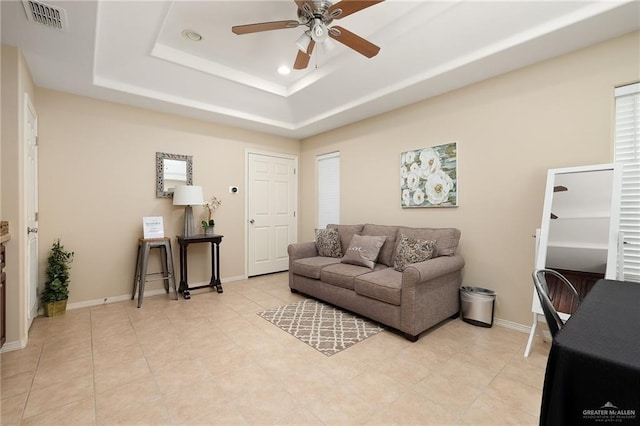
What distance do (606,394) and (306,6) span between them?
2442 millimetres

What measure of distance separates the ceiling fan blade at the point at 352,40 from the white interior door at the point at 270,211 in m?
2.93

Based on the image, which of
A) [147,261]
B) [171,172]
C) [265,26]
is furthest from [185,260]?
[265,26]

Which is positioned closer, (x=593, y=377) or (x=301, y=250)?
(x=593, y=377)

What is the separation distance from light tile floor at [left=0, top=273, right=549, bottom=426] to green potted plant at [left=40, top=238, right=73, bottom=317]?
0.61ft

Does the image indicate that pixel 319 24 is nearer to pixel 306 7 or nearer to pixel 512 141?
pixel 306 7

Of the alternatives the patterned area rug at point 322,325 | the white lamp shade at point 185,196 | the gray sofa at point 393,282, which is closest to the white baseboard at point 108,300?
the white lamp shade at point 185,196

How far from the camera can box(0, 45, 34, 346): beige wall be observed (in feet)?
7.61

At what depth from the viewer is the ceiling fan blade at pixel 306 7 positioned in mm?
1996

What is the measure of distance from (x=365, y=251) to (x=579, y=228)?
194cm

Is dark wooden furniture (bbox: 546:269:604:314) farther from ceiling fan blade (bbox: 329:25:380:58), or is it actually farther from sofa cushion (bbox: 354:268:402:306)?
ceiling fan blade (bbox: 329:25:380:58)

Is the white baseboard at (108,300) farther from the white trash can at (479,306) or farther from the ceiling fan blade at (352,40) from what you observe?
the ceiling fan blade at (352,40)

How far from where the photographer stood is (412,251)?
3.03 meters

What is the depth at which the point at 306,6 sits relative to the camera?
6.66ft

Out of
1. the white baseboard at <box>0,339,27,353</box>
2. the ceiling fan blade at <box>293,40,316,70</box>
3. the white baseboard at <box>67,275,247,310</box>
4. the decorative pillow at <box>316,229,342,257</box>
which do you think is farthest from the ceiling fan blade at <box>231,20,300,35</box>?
the white baseboard at <box>67,275,247,310</box>
